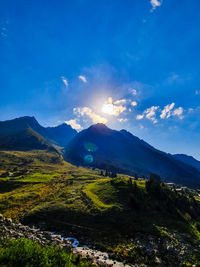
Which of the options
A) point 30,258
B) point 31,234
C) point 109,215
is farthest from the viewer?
point 109,215

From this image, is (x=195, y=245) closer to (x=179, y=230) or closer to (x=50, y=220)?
(x=179, y=230)

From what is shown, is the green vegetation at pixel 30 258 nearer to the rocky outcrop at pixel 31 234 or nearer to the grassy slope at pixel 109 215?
the rocky outcrop at pixel 31 234

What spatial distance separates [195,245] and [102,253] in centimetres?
2124

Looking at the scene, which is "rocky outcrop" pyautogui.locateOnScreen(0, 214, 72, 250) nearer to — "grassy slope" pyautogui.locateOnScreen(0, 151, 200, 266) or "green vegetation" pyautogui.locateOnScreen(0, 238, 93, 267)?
"grassy slope" pyautogui.locateOnScreen(0, 151, 200, 266)

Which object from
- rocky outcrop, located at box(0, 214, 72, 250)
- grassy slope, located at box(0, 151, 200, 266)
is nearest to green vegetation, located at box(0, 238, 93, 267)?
rocky outcrop, located at box(0, 214, 72, 250)

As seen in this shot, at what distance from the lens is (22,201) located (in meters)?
44.6

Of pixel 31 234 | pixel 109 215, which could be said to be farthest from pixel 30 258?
pixel 109 215

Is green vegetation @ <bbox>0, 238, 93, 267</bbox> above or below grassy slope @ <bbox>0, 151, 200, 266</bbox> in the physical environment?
above

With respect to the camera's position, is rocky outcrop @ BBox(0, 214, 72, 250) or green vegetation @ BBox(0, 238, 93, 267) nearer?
green vegetation @ BBox(0, 238, 93, 267)

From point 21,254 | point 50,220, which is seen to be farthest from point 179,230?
point 21,254

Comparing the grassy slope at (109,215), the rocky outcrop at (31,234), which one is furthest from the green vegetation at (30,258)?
the grassy slope at (109,215)

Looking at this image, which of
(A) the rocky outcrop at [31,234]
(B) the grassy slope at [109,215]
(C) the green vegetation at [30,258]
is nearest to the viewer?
(C) the green vegetation at [30,258]

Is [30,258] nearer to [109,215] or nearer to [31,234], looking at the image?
[31,234]

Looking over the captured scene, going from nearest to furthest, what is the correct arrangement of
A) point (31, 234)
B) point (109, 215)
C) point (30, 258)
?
point (30, 258)
point (31, 234)
point (109, 215)
